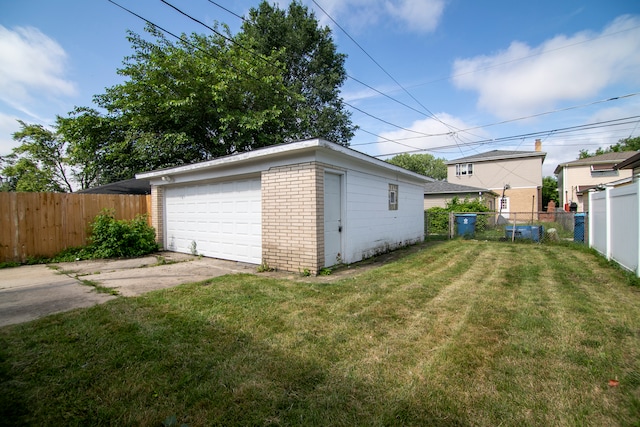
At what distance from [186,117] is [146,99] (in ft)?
6.06

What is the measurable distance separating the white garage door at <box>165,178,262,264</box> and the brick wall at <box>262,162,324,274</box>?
0.65m

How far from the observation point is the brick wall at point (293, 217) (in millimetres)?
5645

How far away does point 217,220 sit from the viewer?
7.89 metres

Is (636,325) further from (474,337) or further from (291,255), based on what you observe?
(291,255)

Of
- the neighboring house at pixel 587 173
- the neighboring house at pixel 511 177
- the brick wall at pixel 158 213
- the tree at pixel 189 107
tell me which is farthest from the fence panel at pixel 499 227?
the neighboring house at pixel 587 173

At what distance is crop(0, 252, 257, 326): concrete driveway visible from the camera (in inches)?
159

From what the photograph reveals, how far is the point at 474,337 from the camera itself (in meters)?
3.01

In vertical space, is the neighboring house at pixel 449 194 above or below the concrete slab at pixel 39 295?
above

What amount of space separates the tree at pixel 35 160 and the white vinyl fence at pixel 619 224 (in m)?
34.3

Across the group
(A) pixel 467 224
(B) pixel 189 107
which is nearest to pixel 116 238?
(B) pixel 189 107

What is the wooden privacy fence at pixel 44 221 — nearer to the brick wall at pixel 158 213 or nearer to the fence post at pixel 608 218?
the brick wall at pixel 158 213

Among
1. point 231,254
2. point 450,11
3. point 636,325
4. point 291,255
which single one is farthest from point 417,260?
point 450,11

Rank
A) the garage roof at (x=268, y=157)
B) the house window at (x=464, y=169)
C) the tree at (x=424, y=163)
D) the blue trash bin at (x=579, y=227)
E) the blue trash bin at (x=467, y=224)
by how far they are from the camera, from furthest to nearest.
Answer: the tree at (x=424, y=163)
the house window at (x=464, y=169)
the blue trash bin at (x=467, y=224)
the blue trash bin at (x=579, y=227)
the garage roof at (x=268, y=157)

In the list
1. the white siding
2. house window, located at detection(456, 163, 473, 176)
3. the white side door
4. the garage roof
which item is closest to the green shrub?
the white siding
